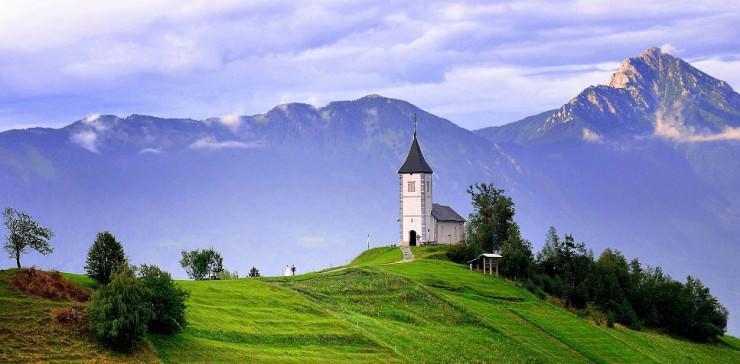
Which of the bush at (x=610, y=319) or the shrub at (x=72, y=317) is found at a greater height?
the shrub at (x=72, y=317)

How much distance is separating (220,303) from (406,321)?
17.4m

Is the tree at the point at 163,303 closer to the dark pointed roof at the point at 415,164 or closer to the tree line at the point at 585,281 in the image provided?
the tree line at the point at 585,281

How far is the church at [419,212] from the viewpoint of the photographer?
143750 millimetres

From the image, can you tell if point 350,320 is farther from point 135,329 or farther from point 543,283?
point 543,283

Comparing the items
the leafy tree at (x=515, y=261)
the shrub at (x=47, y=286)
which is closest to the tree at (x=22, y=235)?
the shrub at (x=47, y=286)

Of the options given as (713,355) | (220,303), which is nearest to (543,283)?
(713,355)

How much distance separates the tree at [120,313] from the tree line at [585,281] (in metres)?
62.5

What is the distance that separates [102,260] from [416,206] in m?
71.3

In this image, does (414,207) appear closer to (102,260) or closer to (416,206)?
(416,206)

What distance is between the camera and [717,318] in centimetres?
13238

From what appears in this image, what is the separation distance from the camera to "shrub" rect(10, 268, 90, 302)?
72062 mm

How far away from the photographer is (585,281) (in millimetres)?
128750

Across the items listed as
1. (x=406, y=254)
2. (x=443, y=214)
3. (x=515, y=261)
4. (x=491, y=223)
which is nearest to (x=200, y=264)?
(x=406, y=254)

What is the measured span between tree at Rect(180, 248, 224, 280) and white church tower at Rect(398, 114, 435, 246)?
130ft
